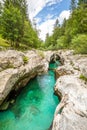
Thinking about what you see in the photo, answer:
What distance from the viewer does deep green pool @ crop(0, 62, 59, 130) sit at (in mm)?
10188

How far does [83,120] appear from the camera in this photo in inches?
289

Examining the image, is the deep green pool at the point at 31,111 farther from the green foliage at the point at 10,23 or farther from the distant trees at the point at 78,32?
the green foliage at the point at 10,23

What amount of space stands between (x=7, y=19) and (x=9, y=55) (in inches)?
396

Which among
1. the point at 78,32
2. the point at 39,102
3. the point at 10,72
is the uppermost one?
the point at 78,32

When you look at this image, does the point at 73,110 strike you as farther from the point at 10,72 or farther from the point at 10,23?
the point at 10,23

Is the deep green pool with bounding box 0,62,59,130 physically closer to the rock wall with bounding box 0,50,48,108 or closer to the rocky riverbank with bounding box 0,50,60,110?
the rocky riverbank with bounding box 0,50,60,110

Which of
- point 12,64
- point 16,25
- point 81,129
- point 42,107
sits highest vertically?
point 16,25

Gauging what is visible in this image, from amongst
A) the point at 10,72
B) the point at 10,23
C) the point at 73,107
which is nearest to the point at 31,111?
the point at 10,72

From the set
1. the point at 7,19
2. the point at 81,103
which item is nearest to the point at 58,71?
the point at 81,103

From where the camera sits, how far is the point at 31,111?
11.9m

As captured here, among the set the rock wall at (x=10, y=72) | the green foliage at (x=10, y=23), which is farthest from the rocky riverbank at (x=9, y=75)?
the green foliage at (x=10, y=23)

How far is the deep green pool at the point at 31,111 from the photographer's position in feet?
33.4

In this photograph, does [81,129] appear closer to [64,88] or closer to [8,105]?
[64,88]

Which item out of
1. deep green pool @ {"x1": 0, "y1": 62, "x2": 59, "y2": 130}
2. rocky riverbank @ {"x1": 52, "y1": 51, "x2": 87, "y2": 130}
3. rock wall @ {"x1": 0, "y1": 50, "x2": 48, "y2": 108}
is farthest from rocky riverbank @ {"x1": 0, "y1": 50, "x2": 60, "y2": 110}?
rocky riverbank @ {"x1": 52, "y1": 51, "x2": 87, "y2": 130}
